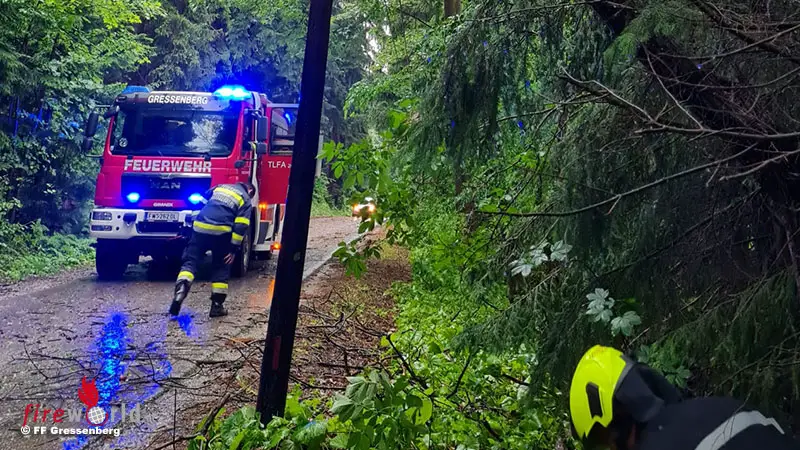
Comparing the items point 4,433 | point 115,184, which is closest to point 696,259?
point 4,433

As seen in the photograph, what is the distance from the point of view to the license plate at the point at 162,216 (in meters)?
8.86

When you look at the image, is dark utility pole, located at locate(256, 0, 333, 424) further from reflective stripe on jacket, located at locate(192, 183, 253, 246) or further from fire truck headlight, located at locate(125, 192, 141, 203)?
fire truck headlight, located at locate(125, 192, 141, 203)

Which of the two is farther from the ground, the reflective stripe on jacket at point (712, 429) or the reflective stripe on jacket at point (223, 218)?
the reflective stripe on jacket at point (712, 429)

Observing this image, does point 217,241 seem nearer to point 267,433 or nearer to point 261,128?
point 261,128

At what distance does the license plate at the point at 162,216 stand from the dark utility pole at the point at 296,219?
6393 mm

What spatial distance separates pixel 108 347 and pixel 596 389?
15.9ft

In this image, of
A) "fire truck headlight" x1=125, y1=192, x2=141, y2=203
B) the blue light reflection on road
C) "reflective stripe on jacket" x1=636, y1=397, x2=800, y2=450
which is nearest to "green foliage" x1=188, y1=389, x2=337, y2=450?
the blue light reflection on road

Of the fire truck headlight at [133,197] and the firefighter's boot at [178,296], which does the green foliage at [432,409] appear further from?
the fire truck headlight at [133,197]

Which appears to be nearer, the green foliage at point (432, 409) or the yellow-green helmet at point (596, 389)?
the yellow-green helmet at point (596, 389)

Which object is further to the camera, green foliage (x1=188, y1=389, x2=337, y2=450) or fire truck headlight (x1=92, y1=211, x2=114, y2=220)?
fire truck headlight (x1=92, y1=211, x2=114, y2=220)

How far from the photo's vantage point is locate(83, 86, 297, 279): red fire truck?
891cm

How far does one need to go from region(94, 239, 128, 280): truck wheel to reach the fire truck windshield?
60.8 inches

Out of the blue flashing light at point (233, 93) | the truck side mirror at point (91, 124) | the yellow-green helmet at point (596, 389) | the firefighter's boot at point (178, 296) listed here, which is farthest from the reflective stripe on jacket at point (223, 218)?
the yellow-green helmet at point (596, 389)

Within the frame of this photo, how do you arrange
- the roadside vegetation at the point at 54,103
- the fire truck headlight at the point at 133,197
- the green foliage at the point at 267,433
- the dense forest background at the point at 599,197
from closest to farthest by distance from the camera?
the dense forest background at the point at 599,197 → the green foliage at the point at 267,433 → the fire truck headlight at the point at 133,197 → the roadside vegetation at the point at 54,103
